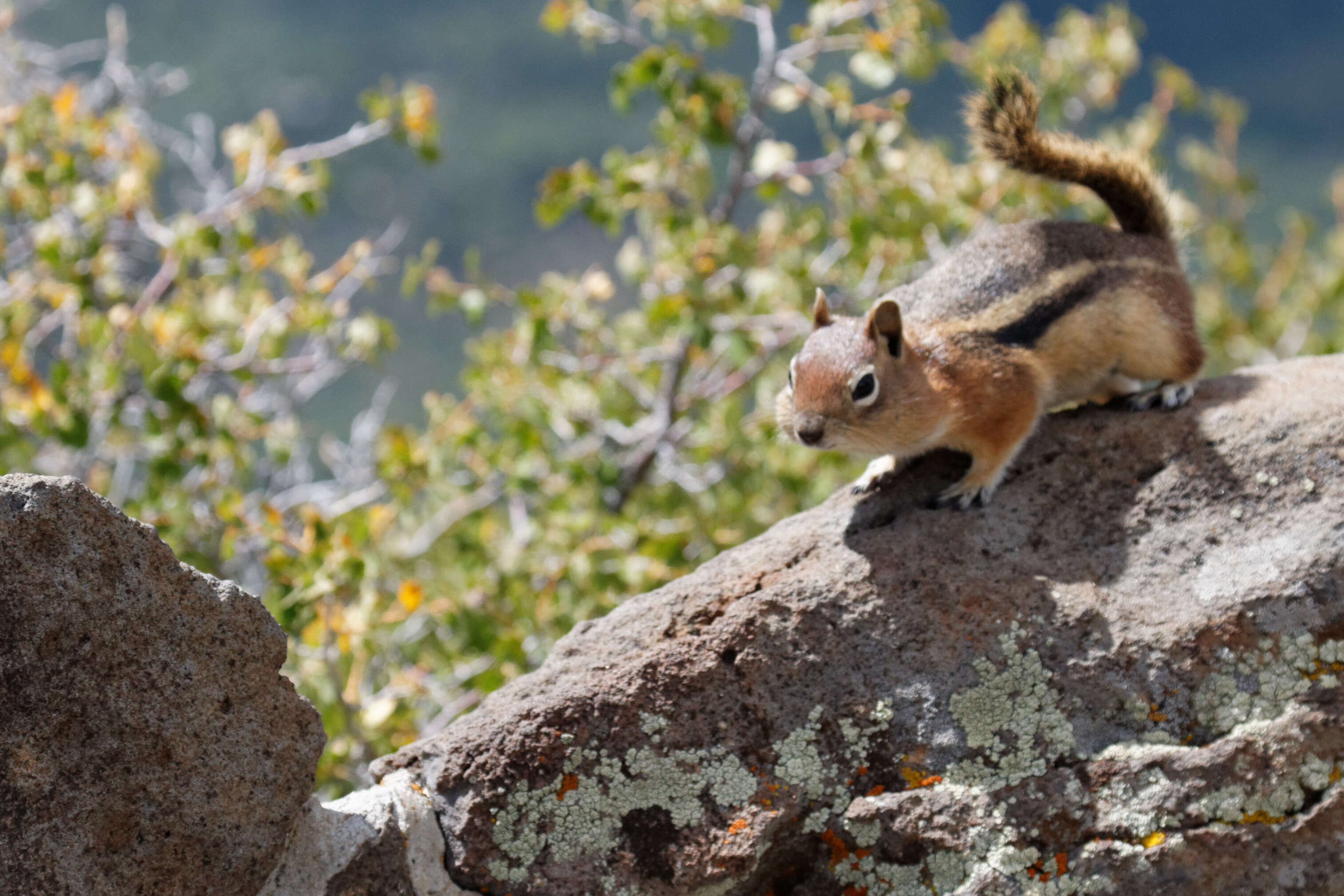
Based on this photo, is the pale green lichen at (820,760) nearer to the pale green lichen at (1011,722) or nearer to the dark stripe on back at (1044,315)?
the pale green lichen at (1011,722)

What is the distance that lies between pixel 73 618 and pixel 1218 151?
32.5ft

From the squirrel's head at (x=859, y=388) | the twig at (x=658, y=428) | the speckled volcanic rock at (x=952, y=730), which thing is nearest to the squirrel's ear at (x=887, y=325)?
the squirrel's head at (x=859, y=388)

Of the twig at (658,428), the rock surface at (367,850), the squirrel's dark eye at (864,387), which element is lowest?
the twig at (658,428)

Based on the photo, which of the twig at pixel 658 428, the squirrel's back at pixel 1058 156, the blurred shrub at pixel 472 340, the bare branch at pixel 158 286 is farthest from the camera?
the twig at pixel 658 428

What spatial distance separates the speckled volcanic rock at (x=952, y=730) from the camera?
6.82 ft

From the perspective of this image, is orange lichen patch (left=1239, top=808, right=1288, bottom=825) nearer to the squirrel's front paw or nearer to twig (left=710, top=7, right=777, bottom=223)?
the squirrel's front paw

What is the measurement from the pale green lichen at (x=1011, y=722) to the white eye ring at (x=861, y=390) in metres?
0.69

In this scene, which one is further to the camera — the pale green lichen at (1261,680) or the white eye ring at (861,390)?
the white eye ring at (861,390)

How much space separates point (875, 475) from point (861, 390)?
0.93 feet

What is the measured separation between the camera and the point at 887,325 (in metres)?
2.73

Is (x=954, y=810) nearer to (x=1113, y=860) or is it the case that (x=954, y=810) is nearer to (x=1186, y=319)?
(x=1113, y=860)

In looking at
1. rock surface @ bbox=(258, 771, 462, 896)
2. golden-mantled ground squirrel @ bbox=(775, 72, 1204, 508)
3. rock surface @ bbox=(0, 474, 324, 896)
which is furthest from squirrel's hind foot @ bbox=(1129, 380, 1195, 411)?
rock surface @ bbox=(0, 474, 324, 896)

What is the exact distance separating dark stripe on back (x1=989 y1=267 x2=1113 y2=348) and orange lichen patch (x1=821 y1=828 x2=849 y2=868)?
54.5 inches

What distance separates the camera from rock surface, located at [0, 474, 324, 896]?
174cm
